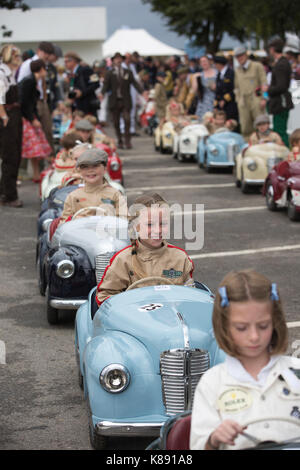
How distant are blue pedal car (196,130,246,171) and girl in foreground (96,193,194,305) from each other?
10096 millimetres

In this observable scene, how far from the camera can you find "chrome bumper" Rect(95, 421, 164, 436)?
4363 millimetres

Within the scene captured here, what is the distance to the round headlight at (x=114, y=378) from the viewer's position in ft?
14.4

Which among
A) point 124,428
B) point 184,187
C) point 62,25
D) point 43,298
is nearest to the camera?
point 124,428

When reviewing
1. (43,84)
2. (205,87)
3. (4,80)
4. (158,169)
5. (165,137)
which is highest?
(4,80)

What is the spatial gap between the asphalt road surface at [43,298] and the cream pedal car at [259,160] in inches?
11.5

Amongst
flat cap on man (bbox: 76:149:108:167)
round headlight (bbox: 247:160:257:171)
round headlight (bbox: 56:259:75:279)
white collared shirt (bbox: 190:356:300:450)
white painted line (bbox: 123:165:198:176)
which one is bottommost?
white painted line (bbox: 123:165:198:176)

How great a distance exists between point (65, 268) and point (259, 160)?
686cm

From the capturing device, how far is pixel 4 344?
644 cm

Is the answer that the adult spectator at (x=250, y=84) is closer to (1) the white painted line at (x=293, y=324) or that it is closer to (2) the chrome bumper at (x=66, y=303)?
(1) the white painted line at (x=293, y=324)

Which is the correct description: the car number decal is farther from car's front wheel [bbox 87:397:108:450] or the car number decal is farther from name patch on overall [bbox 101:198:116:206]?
name patch on overall [bbox 101:198:116:206]

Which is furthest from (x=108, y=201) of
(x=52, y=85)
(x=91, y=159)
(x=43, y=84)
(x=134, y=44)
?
(x=134, y=44)

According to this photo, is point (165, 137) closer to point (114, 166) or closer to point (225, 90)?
point (225, 90)

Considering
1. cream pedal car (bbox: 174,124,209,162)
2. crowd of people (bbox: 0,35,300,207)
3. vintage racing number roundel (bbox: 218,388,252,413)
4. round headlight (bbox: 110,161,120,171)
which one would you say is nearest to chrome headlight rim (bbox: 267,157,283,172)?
crowd of people (bbox: 0,35,300,207)

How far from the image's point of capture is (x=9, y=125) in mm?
12312
